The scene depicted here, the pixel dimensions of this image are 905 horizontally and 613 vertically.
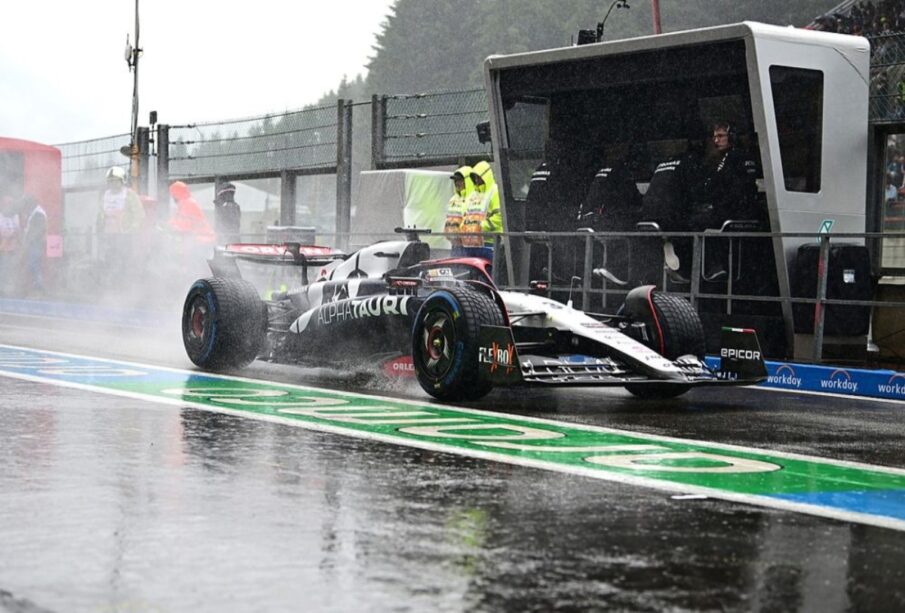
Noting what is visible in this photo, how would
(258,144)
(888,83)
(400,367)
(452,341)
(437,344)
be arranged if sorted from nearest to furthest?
1. (452,341)
2. (437,344)
3. (400,367)
4. (888,83)
5. (258,144)

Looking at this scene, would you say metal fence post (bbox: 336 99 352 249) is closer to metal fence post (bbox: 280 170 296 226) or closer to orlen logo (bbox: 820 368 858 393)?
metal fence post (bbox: 280 170 296 226)

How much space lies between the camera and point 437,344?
406 inches

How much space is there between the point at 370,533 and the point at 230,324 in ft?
23.4

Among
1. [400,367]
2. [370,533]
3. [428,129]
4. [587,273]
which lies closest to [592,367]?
[400,367]

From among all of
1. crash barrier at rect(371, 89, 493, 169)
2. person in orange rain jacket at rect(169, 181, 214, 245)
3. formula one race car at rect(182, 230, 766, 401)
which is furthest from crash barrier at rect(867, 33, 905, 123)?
person in orange rain jacket at rect(169, 181, 214, 245)

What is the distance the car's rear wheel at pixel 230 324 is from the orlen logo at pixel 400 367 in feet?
4.95

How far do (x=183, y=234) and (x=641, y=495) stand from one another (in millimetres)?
16344

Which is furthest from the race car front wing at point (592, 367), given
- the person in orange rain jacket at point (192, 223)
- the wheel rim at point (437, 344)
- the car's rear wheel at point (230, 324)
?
the person in orange rain jacket at point (192, 223)

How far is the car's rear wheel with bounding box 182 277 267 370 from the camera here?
12367 mm

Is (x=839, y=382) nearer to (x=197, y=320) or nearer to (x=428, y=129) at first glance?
(x=197, y=320)

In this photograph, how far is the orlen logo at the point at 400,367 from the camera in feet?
37.1

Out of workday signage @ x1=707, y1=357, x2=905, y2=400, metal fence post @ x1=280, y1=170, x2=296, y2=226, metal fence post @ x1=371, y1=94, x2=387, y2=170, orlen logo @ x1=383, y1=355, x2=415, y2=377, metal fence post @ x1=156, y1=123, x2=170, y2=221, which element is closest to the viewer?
orlen logo @ x1=383, y1=355, x2=415, y2=377

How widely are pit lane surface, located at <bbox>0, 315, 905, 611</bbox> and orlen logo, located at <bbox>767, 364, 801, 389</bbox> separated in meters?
4.04

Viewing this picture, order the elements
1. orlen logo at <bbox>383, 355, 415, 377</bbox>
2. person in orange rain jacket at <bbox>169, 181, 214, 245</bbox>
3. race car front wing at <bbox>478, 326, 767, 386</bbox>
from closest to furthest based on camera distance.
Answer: race car front wing at <bbox>478, 326, 767, 386</bbox> < orlen logo at <bbox>383, 355, 415, 377</bbox> < person in orange rain jacket at <bbox>169, 181, 214, 245</bbox>
